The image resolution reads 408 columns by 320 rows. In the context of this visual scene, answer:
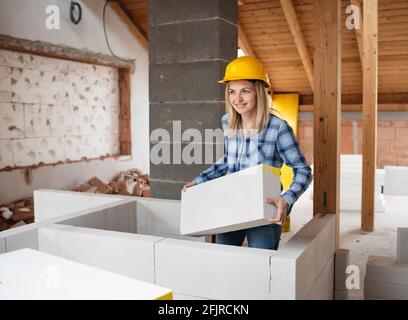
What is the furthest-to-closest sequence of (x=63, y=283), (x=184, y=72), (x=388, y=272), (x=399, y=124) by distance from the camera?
(x=399, y=124) < (x=184, y=72) < (x=388, y=272) < (x=63, y=283)

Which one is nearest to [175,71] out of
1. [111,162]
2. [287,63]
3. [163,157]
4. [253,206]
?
[163,157]

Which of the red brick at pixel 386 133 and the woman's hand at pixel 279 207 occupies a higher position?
the red brick at pixel 386 133

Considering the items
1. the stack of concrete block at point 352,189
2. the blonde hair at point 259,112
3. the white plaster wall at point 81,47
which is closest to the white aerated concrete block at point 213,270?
the blonde hair at point 259,112

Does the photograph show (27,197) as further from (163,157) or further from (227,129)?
(227,129)

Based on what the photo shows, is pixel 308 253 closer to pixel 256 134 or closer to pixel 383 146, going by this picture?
pixel 256 134

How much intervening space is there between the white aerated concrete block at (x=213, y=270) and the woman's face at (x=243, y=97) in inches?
26.2

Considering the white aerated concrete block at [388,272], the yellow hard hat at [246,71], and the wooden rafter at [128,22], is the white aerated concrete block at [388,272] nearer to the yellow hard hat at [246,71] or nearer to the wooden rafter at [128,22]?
the yellow hard hat at [246,71]

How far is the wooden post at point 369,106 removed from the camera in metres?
5.14

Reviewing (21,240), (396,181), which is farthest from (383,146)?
(21,240)

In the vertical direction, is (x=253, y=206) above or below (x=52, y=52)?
below

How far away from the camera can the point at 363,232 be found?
5.29m

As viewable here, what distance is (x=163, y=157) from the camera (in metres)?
3.71

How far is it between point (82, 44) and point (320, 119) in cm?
466

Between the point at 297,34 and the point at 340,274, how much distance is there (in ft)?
15.0
